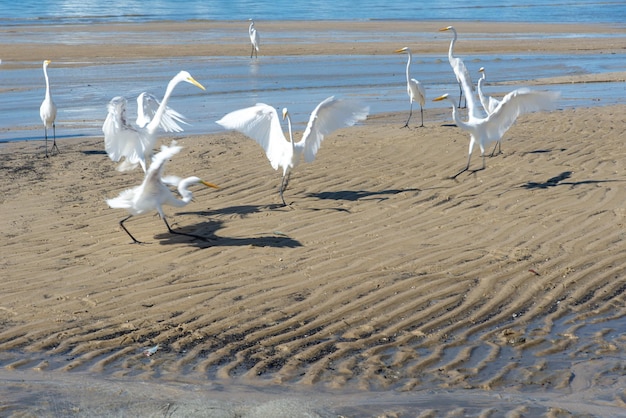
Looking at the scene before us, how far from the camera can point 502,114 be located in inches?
423

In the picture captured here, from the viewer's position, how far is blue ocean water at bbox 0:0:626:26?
161ft

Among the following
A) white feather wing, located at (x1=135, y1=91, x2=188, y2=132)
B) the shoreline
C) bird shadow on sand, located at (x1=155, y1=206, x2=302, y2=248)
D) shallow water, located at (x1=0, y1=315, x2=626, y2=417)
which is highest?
the shoreline

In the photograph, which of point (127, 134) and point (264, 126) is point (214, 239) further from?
point (264, 126)

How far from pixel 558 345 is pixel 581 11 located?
5469cm

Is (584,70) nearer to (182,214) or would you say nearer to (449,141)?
(449,141)

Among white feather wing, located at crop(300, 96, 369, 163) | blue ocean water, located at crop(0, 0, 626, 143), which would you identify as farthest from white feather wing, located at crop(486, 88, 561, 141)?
blue ocean water, located at crop(0, 0, 626, 143)

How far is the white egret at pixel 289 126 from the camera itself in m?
9.60

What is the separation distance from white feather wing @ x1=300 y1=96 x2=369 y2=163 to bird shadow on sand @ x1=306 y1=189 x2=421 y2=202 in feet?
1.46

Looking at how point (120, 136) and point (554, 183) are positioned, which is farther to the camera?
point (554, 183)

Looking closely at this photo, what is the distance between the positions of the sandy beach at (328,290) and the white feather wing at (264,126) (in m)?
0.51

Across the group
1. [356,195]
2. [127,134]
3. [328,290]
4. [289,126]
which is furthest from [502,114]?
[328,290]

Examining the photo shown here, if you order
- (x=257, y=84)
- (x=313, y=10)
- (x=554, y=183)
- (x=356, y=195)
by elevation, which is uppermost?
(x=313, y=10)

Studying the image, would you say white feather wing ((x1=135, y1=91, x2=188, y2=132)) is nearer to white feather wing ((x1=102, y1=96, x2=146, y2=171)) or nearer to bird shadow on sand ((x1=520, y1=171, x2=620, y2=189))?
white feather wing ((x1=102, y1=96, x2=146, y2=171))

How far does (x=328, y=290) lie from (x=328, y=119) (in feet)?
11.5
